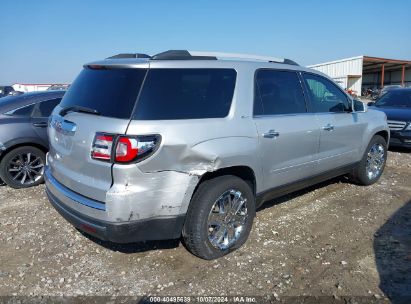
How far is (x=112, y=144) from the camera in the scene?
9.64 ft

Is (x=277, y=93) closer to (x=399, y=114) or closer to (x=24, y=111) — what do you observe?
(x=24, y=111)

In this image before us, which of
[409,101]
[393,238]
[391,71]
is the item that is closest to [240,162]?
[393,238]

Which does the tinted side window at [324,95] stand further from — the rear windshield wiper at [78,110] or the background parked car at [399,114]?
the background parked car at [399,114]

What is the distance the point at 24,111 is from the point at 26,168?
2.95ft

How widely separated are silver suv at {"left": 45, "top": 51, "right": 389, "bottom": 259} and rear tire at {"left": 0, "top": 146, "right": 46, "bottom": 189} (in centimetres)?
232

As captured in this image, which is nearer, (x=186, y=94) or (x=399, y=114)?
(x=186, y=94)

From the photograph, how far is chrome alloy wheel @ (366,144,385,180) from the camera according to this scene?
592 centimetres

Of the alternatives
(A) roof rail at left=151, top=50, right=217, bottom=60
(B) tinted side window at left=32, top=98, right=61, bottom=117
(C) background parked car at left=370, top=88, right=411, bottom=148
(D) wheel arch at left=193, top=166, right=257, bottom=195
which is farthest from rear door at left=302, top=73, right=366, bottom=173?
(B) tinted side window at left=32, top=98, right=61, bottom=117

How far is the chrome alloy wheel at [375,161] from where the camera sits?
592 centimetres

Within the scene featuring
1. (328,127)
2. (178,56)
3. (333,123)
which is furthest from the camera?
(333,123)

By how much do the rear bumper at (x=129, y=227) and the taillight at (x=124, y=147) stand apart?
1.69 feet

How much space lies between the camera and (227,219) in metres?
3.69

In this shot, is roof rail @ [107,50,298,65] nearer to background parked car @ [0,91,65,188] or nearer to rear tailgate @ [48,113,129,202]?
rear tailgate @ [48,113,129,202]

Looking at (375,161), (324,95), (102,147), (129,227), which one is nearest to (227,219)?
(129,227)
